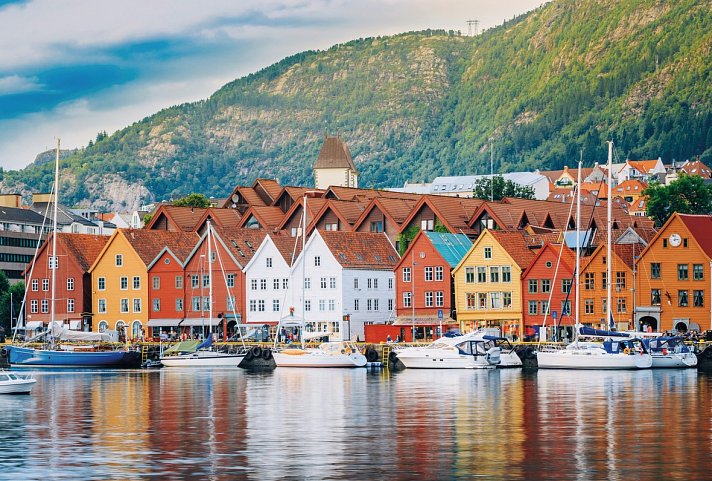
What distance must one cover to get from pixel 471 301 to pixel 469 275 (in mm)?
2577

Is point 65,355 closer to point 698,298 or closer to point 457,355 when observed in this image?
point 457,355

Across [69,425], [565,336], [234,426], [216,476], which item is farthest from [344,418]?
[565,336]

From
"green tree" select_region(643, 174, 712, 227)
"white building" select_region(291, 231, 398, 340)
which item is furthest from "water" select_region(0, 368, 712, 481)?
"green tree" select_region(643, 174, 712, 227)

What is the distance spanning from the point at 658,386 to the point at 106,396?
109 feet

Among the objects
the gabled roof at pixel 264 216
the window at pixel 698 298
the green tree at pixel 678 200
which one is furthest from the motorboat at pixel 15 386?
the green tree at pixel 678 200

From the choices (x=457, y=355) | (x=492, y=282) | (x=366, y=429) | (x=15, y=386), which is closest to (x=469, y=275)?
(x=492, y=282)

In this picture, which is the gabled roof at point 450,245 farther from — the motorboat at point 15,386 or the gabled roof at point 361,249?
the motorboat at point 15,386

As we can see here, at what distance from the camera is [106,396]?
80.7 m

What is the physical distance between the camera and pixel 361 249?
140625 millimetres

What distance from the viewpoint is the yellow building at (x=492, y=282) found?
132000mm

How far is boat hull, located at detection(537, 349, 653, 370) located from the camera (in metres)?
102

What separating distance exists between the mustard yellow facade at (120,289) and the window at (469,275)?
Answer: 3572 centimetres

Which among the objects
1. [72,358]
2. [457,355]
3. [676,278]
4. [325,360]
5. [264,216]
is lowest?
[325,360]

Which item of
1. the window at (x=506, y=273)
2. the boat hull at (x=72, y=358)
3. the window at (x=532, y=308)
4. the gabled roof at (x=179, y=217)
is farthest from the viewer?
the gabled roof at (x=179, y=217)
